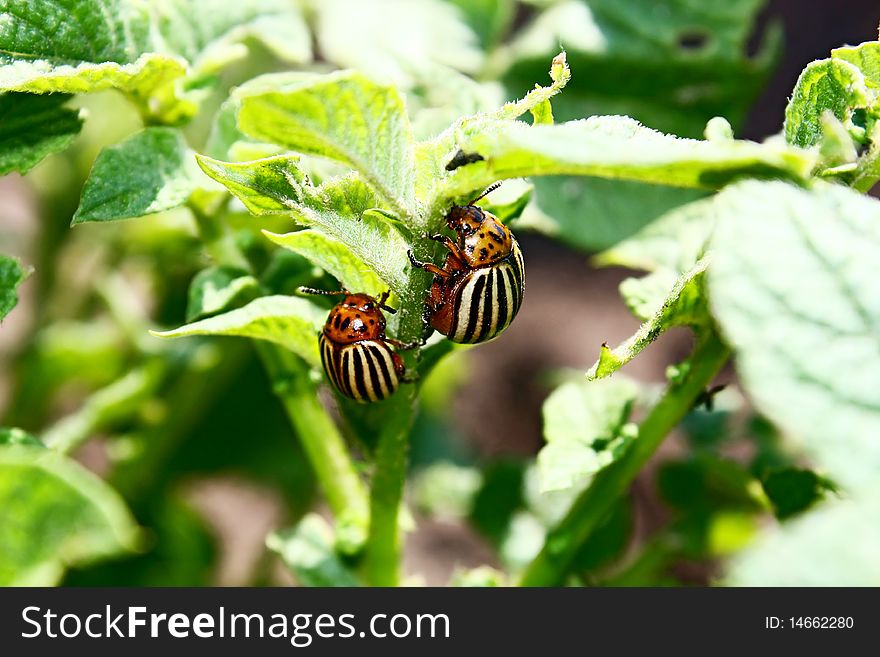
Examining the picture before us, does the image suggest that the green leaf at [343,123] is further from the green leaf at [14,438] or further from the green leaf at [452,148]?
the green leaf at [14,438]

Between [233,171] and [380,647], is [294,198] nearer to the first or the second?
[233,171]

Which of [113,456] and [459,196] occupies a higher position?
[459,196]

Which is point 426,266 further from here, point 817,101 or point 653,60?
point 653,60

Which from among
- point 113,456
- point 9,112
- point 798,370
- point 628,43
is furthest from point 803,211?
point 113,456

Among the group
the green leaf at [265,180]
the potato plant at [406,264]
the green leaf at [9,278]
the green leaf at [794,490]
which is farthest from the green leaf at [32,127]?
the green leaf at [794,490]

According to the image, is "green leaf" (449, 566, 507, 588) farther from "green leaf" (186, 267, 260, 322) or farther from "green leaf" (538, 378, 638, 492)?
"green leaf" (186, 267, 260, 322)

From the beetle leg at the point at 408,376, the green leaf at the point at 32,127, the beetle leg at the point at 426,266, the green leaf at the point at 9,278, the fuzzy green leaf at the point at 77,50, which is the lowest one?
the beetle leg at the point at 408,376
